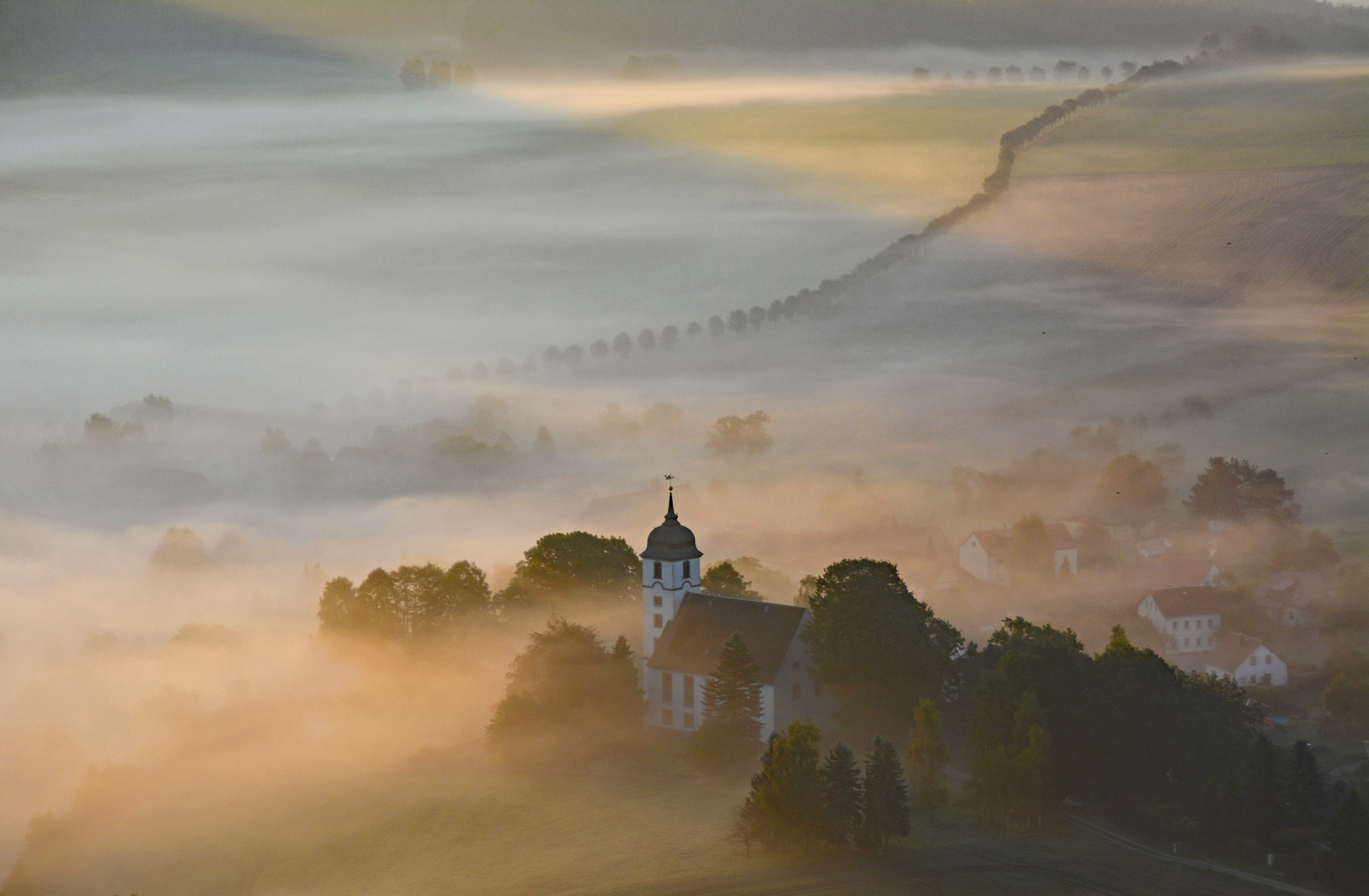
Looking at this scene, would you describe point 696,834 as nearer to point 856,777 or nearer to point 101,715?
point 856,777

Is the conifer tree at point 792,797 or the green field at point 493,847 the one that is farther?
the conifer tree at point 792,797

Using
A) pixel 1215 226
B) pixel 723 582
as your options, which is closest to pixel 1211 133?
pixel 1215 226

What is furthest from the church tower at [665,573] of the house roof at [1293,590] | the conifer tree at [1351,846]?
the house roof at [1293,590]

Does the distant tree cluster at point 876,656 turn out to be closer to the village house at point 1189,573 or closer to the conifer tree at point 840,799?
the conifer tree at point 840,799

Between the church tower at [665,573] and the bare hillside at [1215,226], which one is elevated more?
the bare hillside at [1215,226]

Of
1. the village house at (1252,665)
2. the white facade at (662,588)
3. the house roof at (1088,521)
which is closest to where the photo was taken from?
the white facade at (662,588)

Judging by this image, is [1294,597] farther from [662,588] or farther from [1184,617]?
[662,588]
